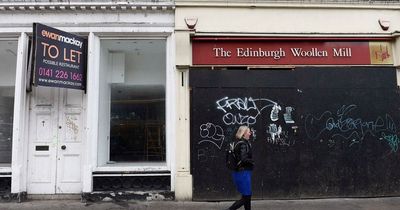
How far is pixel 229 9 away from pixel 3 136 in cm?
607

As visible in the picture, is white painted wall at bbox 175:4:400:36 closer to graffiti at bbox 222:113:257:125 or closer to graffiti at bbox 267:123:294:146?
graffiti at bbox 222:113:257:125

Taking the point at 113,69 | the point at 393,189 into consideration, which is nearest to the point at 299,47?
the point at 393,189

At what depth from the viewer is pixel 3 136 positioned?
366 inches

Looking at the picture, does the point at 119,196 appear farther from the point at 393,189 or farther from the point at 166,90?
the point at 393,189

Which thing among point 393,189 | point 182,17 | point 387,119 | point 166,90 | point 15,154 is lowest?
point 393,189

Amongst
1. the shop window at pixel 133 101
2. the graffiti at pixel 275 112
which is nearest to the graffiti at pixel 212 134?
the shop window at pixel 133 101

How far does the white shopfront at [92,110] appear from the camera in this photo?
350 inches

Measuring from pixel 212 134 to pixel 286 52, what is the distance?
8.58ft

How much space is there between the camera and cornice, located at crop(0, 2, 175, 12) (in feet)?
29.4

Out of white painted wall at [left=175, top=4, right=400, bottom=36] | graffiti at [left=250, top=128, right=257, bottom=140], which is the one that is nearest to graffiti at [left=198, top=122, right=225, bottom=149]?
graffiti at [left=250, top=128, right=257, bottom=140]

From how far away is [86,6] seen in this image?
29.6 ft

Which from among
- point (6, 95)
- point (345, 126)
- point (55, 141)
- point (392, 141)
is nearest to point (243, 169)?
point (345, 126)

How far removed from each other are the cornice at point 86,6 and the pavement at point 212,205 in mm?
4315

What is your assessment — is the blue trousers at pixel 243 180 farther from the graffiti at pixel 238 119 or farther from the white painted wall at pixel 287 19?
the white painted wall at pixel 287 19
